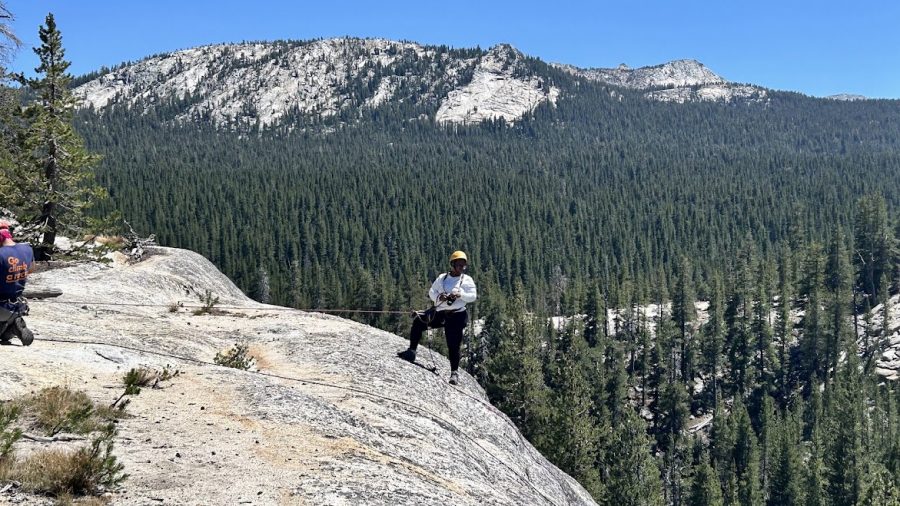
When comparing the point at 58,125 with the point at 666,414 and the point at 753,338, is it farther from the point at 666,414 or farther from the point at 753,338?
the point at 753,338

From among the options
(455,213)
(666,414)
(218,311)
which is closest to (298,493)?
(218,311)

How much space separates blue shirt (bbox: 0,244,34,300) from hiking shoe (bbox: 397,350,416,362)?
793 cm

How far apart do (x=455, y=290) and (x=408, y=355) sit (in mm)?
3044

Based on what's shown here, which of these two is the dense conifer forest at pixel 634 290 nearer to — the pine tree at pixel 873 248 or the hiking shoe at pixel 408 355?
the pine tree at pixel 873 248

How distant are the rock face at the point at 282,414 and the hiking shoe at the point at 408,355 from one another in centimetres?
34

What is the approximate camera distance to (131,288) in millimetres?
20969

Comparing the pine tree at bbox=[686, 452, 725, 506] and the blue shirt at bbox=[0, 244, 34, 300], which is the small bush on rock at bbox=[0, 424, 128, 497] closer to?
the blue shirt at bbox=[0, 244, 34, 300]

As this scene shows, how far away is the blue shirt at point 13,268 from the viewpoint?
10680 mm

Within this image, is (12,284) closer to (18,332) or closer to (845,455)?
(18,332)

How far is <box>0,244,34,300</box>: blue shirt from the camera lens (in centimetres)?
1068

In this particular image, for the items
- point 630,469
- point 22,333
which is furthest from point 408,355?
point 630,469

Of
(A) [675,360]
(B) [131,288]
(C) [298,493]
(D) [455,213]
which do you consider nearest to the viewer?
(C) [298,493]

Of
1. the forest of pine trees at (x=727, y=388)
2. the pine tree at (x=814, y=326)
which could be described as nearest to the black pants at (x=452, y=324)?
the forest of pine trees at (x=727, y=388)

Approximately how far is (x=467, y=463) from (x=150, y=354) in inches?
257
